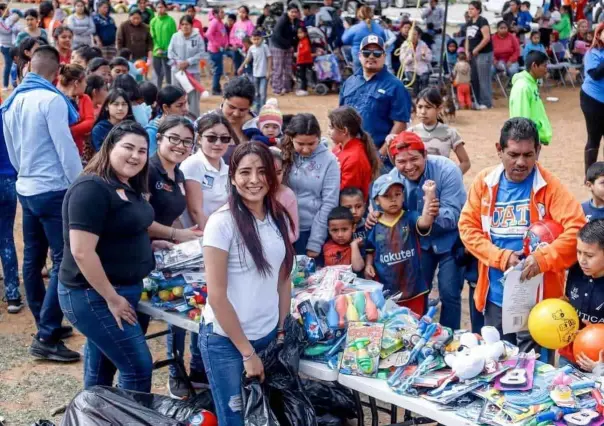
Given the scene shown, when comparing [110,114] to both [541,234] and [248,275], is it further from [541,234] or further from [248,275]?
[541,234]

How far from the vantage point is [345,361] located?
12.7 ft

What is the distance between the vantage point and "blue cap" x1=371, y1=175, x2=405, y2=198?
5012 millimetres

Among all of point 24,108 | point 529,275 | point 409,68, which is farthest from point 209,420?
point 409,68

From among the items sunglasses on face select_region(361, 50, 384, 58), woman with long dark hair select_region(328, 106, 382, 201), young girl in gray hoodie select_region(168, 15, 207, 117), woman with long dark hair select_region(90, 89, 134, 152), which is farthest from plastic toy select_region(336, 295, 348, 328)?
young girl in gray hoodie select_region(168, 15, 207, 117)

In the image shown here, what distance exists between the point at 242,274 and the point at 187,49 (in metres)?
10.3

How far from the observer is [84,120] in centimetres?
664

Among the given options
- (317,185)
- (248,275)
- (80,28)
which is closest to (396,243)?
(317,185)

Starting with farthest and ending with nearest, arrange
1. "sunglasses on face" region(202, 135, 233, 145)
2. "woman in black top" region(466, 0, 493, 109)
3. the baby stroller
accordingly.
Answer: the baby stroller < "woman in black top" region(466, 0, 493, 109) < "sunglasses on face" region(202, 135, 233, 145)

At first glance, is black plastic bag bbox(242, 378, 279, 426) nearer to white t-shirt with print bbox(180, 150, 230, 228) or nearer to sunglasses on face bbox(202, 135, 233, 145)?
white t-shirt with print bbox(180, 150, 230, 228)

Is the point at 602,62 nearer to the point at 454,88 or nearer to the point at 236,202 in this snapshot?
the point at 236,202

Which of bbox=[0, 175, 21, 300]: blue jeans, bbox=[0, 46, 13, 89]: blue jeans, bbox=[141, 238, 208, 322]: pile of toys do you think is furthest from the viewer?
bbox=[0, 46, 13, 89]: blue jeans

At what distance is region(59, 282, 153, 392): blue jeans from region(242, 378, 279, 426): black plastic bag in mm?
685

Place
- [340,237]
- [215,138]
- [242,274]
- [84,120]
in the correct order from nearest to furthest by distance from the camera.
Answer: [242,274] → [215,138] → [340,237] → [84,120]

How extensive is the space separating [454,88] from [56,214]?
11.4 meters
